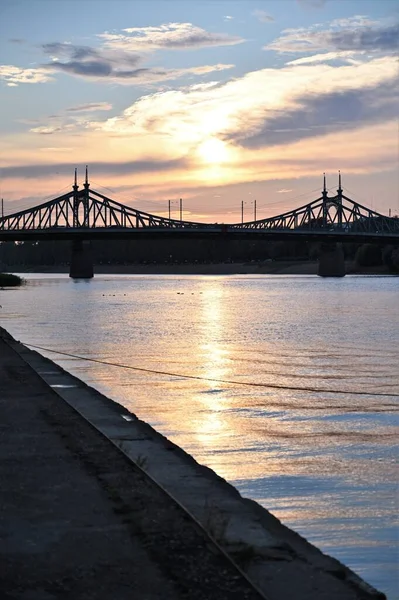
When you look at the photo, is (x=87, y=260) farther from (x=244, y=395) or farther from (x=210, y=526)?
(x=210, y=526)

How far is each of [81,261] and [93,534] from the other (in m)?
169

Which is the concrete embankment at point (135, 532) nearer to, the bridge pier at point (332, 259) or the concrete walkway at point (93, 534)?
the concrete walkway at point (93, 534)

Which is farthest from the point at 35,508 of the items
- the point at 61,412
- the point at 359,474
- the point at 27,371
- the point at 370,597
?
Answer: the point at 27,371

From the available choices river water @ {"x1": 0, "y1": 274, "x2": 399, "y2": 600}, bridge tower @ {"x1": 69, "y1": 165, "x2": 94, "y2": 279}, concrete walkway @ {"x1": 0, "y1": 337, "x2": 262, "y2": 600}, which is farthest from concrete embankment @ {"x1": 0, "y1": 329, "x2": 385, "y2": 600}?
bridge tower @ {"x1": 69, "y1": 165, "x2": 94, "y2": 279}

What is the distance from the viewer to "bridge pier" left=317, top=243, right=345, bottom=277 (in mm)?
173300

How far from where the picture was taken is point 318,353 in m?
30.7

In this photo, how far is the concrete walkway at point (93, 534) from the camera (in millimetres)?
6242

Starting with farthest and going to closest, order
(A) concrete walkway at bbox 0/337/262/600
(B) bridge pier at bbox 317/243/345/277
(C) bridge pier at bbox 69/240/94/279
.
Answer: (B) bridge pier at bbox 317/243/345/277
(C) bridge pier at bbox 69/240/94/279
(A) concrete walkway at bbox 0/337/262/600

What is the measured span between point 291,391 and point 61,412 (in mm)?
6901

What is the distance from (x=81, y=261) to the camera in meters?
175

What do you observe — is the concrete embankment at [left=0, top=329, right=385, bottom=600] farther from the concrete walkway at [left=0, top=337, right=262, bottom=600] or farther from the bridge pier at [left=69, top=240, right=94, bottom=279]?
the bridge pier at [left=69, top=240, right=94, bottom=279]

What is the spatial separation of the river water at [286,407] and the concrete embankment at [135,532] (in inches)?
31.2

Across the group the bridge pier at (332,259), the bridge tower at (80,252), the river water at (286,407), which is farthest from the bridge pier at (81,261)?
the river water at (286,407)

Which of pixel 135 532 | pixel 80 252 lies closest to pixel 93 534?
pixel 135 532
